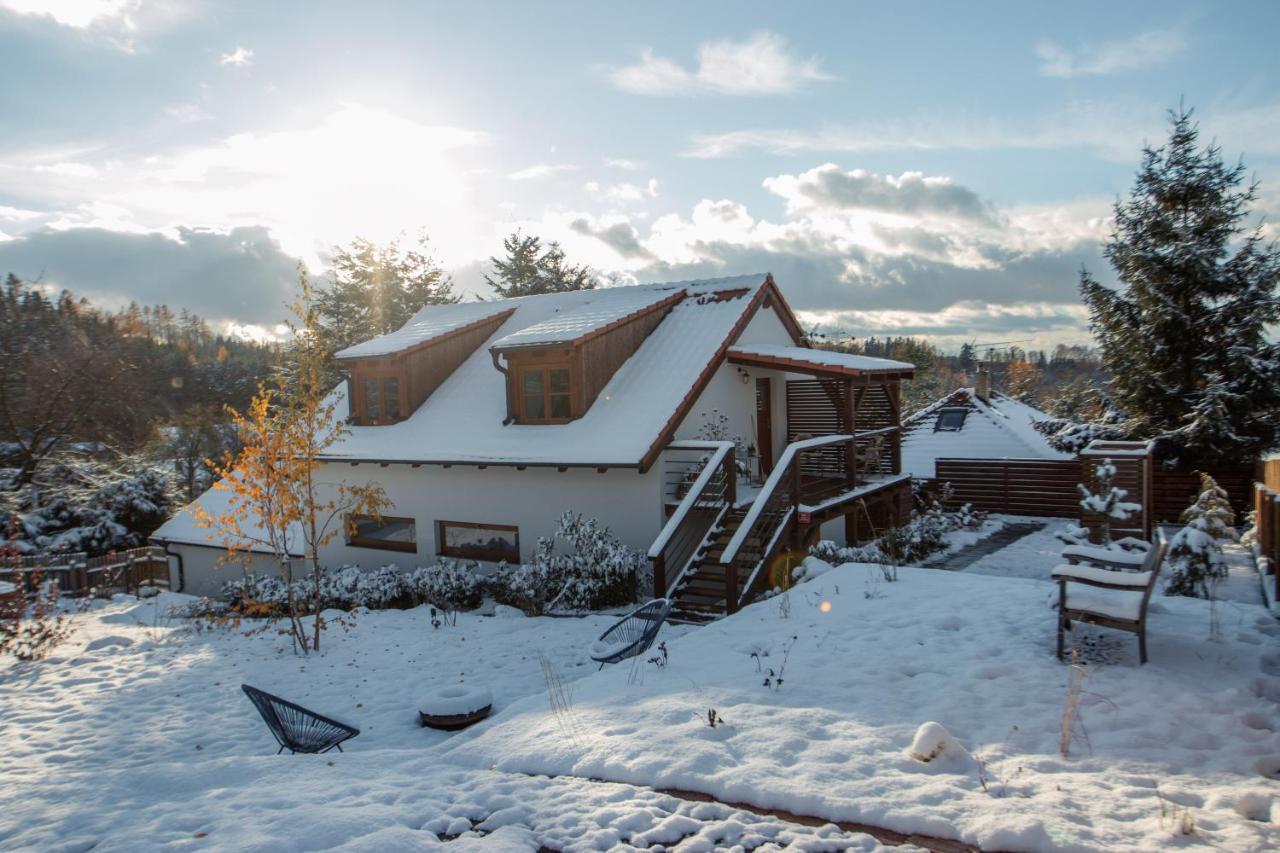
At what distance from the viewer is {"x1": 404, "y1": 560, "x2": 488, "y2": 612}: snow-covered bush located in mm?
13266

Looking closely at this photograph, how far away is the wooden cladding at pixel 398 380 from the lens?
56.5ft

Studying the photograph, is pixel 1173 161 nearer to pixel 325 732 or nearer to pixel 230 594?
pixel 325 732

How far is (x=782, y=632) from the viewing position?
7.93 metres

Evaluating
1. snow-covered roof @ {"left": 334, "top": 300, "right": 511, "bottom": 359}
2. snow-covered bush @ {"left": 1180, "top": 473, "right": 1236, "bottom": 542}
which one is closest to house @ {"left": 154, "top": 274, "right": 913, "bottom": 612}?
snow-covered roof @ {"left": 334, "top": 300, "right": 511, "bottom": 359}

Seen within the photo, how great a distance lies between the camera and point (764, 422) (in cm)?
1683

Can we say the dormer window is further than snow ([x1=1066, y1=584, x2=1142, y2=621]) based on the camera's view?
Yes

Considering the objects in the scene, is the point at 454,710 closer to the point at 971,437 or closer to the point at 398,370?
the point at 398,370

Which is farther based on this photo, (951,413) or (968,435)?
(951,413)

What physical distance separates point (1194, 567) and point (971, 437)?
13.8m

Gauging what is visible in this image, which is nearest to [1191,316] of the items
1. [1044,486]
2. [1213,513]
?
[1044,486]

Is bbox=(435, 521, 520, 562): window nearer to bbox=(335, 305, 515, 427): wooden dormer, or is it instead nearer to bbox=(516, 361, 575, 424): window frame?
bbox=(516, 361, 575, 424): window frame

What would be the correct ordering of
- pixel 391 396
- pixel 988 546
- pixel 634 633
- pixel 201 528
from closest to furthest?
pixel 634 633 < pixel 988 546 < pixel 391 396 < pixel 201 528

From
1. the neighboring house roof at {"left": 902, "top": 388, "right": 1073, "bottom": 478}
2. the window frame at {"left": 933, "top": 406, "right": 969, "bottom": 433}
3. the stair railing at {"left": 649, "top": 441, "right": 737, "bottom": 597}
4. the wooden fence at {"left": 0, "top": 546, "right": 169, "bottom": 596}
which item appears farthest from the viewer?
the window frame at {"left": 933, "top": 406, "right": 969, "bottom": 433}

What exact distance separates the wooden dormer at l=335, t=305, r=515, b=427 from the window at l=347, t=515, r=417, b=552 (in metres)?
2.42
